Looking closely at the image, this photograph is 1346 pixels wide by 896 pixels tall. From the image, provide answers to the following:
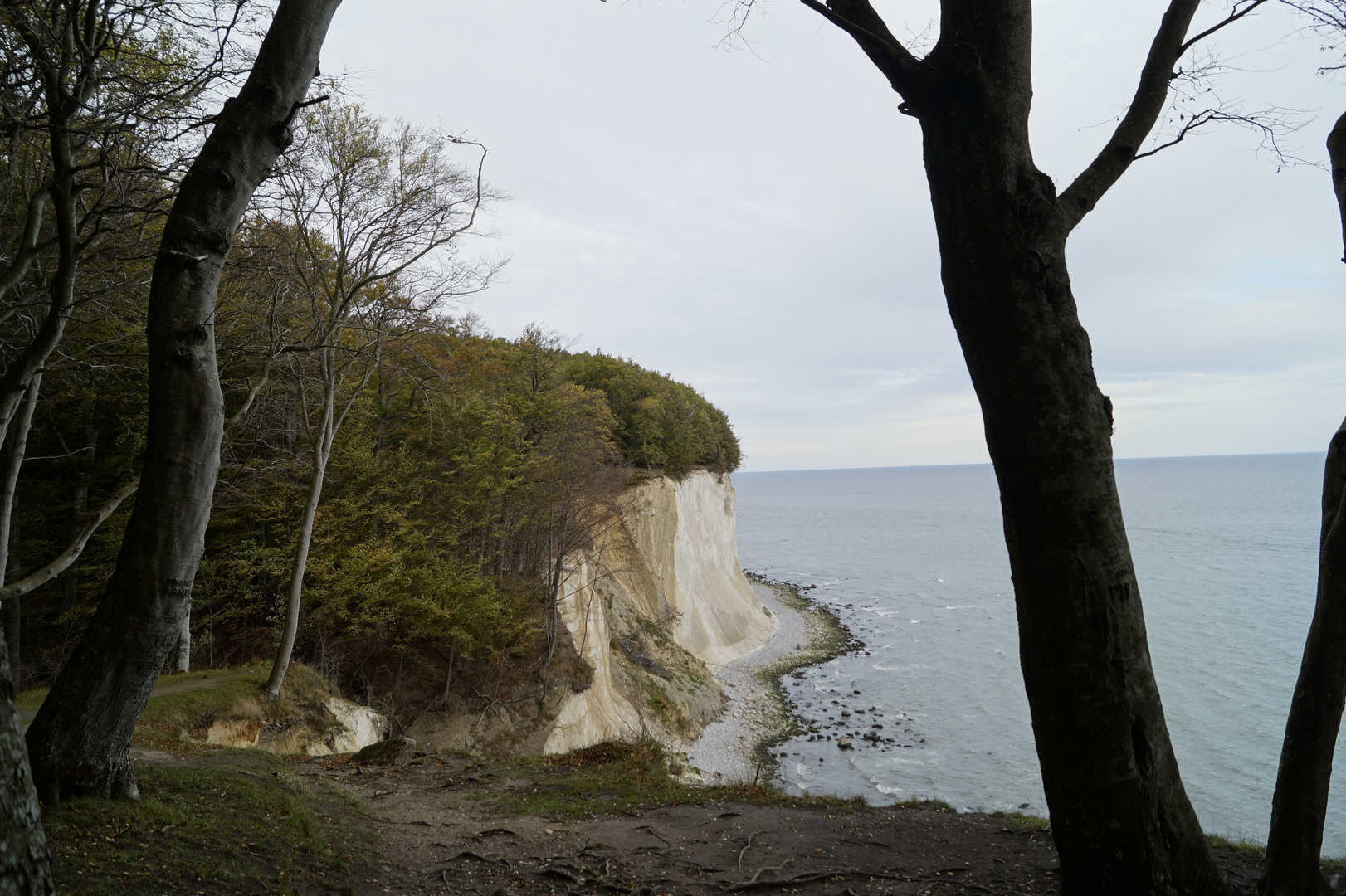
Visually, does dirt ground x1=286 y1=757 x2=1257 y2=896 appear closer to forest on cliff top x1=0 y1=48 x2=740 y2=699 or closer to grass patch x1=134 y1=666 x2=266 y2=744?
grass patch x1=134 y1=666 x2=266 y2=744

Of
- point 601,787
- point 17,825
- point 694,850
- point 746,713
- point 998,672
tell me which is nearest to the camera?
point 17,825

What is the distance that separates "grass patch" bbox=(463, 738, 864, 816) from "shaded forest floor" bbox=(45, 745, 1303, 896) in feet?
0.15

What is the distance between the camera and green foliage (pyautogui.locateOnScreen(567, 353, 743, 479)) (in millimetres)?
30672

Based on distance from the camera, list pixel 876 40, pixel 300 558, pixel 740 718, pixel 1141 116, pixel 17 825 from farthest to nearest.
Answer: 1. pixel 740 718
2. pixel 300 558
3. pixel 1141 116
4. pixel 876 40
5. pixel 17 825

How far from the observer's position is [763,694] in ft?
92.5

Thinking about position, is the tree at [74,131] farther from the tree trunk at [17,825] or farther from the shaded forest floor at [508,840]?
the tree trunk at [17,825]

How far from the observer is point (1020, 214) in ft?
10.0

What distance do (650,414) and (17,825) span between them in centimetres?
2925

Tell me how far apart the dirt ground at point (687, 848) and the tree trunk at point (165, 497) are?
6.76 feet

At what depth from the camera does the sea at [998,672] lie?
19.9 metres

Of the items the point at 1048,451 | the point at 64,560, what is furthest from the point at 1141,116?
the point at 64,560

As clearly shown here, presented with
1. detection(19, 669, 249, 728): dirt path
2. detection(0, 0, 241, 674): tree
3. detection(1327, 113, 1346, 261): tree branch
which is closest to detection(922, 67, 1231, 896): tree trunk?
detection(1327, 113, 1346, 261): tree branch

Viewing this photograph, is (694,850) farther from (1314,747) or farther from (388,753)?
(388,753)

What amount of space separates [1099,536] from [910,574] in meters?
57.7
